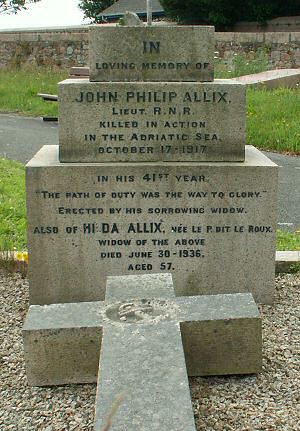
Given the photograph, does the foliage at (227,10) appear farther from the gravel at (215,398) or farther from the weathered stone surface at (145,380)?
the weathered stone surface at (145,380)

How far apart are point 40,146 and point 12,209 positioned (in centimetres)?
487

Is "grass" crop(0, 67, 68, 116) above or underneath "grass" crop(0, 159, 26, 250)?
above

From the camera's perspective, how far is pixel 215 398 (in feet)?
10.2

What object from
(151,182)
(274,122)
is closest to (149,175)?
(151,182)

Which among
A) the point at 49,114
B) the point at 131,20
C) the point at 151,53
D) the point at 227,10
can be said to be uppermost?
the point at 227,10

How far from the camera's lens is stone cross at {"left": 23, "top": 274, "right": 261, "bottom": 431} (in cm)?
286

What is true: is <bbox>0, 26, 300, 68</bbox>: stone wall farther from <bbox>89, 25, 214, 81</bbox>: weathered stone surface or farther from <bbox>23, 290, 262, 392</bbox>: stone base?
<bbox>23, 290, 262, 392</bbox>: stone base

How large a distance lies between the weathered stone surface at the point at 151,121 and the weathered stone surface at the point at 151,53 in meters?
0.11

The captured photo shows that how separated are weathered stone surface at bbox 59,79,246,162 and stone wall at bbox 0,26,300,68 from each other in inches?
624

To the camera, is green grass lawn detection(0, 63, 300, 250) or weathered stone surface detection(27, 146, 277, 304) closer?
weathered stone surface detection(27, 146, 277, 304)

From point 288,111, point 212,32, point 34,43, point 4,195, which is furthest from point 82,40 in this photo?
point 212,32

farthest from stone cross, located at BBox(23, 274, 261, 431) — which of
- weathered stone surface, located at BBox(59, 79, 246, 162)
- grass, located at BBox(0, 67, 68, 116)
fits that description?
grass, located at BBox(0, 67, 68, 116)

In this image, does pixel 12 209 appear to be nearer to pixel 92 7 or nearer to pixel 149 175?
pixel 149 175

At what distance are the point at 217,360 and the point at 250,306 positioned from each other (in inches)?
12.3
